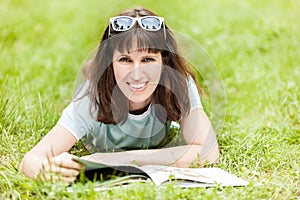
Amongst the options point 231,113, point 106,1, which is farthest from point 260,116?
point 106,1

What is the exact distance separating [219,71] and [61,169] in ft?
10.1

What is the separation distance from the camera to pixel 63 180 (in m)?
Result: 3.25

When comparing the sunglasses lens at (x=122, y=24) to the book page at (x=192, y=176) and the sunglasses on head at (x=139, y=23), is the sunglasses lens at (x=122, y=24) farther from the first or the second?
the book page at (x=192, y=176)

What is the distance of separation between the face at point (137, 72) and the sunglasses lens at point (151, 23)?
0.52 feet

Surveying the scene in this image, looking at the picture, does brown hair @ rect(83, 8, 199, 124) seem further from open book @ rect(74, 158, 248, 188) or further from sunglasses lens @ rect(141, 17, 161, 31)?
open book @ rect(74, 158, 248, 188)

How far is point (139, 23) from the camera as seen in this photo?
3.69 metres

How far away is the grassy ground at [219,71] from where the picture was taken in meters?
3.45

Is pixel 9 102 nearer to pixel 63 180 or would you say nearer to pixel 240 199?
pixel 63 180

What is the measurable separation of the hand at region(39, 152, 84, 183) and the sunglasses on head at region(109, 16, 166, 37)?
2.98ft

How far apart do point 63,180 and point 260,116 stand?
89.0 inches

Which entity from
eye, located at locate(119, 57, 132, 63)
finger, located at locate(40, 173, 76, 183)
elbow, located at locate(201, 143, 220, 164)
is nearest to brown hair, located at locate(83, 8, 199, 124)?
eye, located at locate(119, 57, 132, 63)

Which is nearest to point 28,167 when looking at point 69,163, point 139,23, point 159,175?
point 69,163

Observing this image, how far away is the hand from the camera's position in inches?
128

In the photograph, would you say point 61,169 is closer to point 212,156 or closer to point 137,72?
point 137,72
